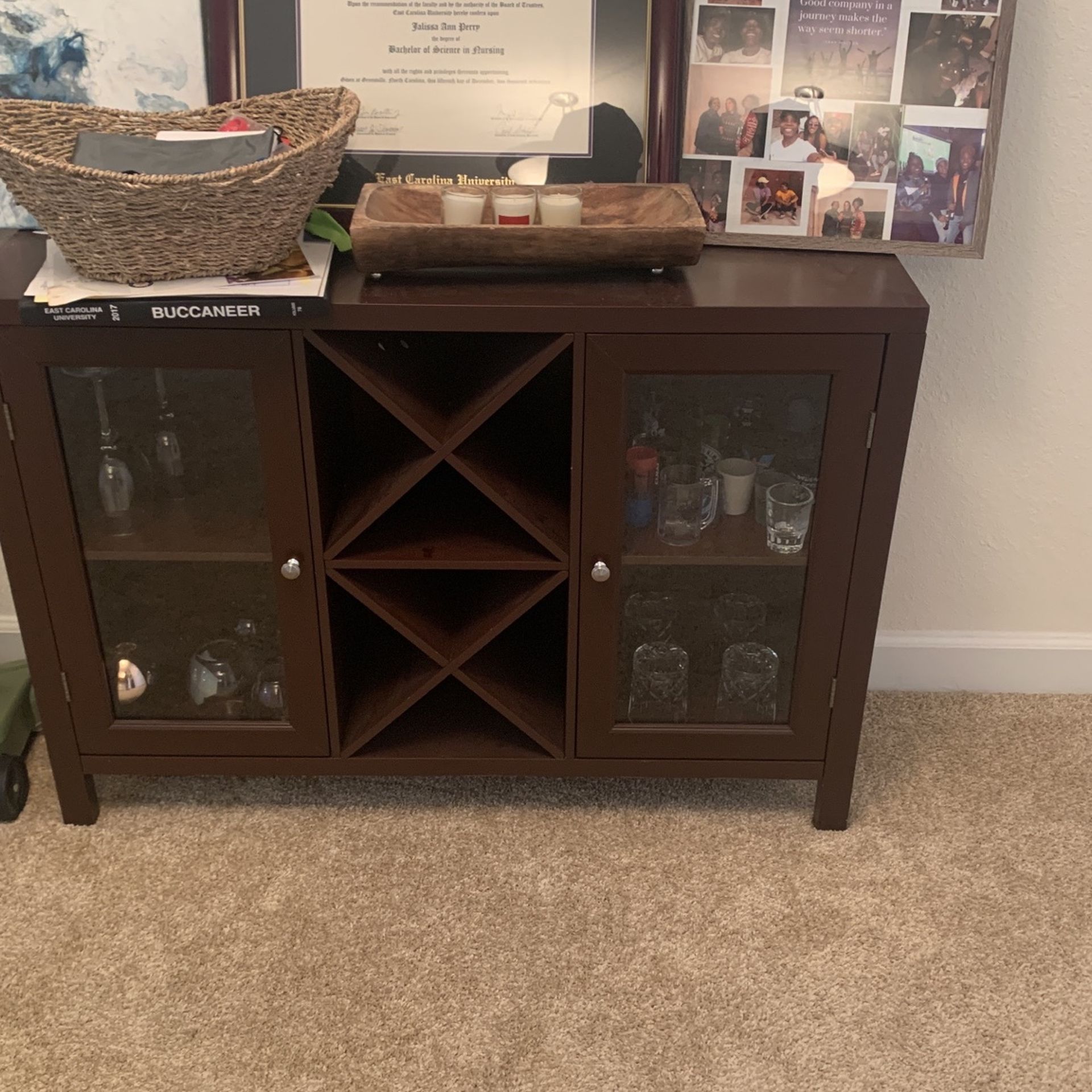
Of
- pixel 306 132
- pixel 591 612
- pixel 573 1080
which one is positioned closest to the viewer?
pixel 573 1080

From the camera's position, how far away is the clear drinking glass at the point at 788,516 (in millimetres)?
1524

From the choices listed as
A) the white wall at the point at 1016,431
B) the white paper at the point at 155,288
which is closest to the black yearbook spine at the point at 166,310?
the white paper at the point at 155,288

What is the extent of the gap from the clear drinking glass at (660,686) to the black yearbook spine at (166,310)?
0.64 meters

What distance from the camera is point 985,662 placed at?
2.04m

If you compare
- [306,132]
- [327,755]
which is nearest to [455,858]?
[327,755]

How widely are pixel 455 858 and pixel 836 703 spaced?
57 cm

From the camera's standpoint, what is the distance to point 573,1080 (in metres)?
1.37

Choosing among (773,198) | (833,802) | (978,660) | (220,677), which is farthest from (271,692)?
(978,660)

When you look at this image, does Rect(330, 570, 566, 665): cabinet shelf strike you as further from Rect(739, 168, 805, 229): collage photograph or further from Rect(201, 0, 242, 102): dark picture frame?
Rect(201, 0, 242, 102): dark picture frame

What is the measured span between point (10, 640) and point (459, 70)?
1204mm

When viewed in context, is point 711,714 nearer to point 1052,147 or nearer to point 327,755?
point 327,755

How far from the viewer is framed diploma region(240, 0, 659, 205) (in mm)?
1560

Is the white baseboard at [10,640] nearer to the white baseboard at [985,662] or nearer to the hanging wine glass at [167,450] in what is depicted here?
the hanging wine glass at [167,450]

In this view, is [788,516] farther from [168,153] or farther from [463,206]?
[168,153]
